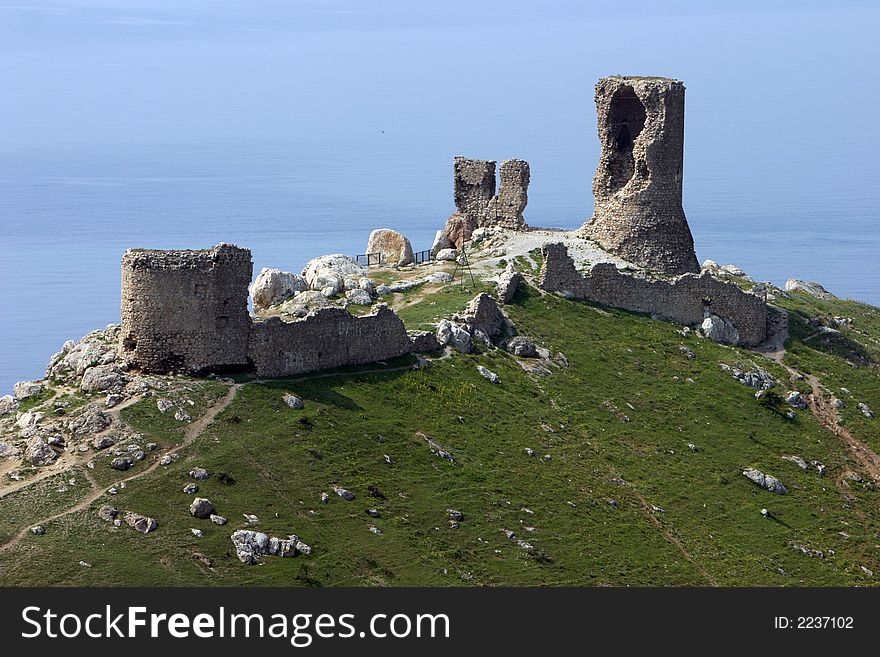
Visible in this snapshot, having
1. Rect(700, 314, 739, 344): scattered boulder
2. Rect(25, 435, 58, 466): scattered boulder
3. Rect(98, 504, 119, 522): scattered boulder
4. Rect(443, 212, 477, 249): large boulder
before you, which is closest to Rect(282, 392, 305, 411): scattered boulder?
Answer: Rect(25, 435, 58, 466): scattered boulder

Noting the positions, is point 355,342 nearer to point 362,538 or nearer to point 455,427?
point 455,427

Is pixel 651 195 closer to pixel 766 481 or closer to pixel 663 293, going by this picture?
pixel 663 293

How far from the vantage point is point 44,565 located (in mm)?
54812

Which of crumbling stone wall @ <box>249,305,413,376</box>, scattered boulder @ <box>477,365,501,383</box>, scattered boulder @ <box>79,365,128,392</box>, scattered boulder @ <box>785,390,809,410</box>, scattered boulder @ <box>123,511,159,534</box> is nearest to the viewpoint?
scattered boulder @ <box>123,511,159,534</box>

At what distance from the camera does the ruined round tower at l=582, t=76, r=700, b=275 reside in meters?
88.7

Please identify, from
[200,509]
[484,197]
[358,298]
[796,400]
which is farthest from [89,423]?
[484,197]

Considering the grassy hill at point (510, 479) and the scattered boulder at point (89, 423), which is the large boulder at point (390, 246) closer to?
the grassy hill at point (510, 479)

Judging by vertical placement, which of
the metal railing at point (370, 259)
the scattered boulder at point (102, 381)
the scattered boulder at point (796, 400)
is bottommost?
the scattered boulder at point (796, 400)

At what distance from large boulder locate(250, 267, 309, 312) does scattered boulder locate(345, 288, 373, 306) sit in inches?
86.6

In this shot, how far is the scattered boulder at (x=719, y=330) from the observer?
279ft

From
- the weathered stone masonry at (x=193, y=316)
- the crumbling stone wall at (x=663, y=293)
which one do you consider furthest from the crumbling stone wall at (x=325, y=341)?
the crumbling stone wall at (x=663, y=293)

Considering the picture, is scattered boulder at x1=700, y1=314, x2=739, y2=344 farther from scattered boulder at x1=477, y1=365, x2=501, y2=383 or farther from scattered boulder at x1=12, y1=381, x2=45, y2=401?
scattered boulder at x1=12, y1=381, x2=45, y2=401

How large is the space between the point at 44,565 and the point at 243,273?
1463 cm

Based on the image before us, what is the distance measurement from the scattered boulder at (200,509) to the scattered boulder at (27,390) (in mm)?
8862
